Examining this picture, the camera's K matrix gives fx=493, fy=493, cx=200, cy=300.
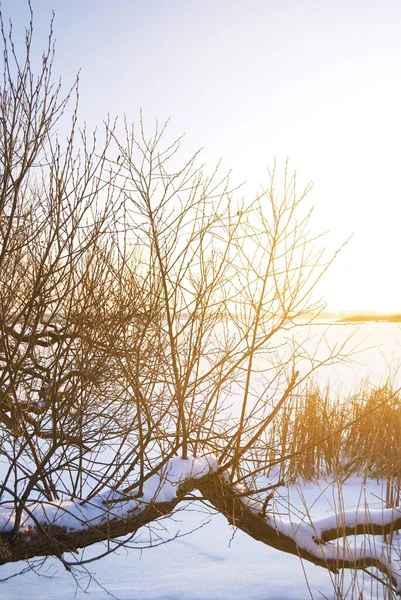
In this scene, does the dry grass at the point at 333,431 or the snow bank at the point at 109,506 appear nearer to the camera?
the snow bank at the point at 109,506

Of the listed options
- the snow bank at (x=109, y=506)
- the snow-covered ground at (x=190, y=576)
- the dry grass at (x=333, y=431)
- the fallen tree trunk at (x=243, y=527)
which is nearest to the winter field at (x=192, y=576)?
the snow-covered ground at (x=190, y=576)

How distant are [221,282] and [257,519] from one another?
1.34 metres

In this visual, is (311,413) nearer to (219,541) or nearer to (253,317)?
(219,541)

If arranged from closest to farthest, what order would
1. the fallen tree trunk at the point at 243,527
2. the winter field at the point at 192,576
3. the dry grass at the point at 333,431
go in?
the fallen tree trunk at the point at 243,527 → the winter field at the point at 192,576 → the dry grass at the point at 333,431

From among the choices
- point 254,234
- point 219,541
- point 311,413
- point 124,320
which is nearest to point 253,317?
→ point 254,234

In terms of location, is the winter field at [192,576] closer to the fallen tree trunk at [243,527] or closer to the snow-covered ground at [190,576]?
the snow-covered ground at [190,576]

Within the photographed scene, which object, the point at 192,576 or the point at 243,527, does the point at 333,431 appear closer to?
the point at 192,576

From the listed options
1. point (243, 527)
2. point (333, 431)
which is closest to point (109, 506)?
point (243, 527)

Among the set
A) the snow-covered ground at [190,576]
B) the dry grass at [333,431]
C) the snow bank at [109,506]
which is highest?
the dry grass at [333,431]

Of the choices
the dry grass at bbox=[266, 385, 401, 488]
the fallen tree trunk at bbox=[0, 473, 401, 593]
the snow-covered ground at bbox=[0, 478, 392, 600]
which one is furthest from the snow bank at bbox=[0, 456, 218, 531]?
the dry grass at bbox=[266, 385, 401, 488]

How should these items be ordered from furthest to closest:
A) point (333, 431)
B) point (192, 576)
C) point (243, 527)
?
point (333, 431) → point (192, 576) → point (243, 527)

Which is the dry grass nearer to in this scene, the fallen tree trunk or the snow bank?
the fallen tree trunk

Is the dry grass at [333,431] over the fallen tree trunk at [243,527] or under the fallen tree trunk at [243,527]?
over

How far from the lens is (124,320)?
8.49ft
